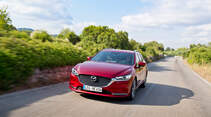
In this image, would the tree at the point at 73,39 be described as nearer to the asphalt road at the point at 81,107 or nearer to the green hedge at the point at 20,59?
the green hedge at the point at 20,59

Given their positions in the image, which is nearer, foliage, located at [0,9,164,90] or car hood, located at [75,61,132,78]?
car hood, located at [75,61,132,78]

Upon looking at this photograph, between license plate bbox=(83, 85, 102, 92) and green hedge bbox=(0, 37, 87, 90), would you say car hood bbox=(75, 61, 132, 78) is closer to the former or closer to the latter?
license plate bbox=(83, 85, 102, 92)

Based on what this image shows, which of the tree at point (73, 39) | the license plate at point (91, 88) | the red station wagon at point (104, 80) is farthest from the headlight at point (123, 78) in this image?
the tree at point (73, 39)

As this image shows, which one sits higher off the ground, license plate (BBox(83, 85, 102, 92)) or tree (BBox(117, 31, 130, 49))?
tree (BBox(117, 31, 130, 49))

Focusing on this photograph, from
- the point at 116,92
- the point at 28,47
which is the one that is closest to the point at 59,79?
the point at 28,47

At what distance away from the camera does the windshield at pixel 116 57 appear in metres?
6.90

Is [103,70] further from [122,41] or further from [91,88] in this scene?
[122,41]

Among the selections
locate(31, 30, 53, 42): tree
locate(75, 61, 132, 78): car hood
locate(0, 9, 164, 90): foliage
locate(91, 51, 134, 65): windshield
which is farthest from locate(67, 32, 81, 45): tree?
Result: locate(75, 61, 132, 78): car hood

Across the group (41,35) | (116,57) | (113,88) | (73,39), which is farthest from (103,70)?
(73,39)

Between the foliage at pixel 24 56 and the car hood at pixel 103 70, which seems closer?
the car hood at pixel 103 70

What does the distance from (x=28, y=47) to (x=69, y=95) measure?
2.31 m

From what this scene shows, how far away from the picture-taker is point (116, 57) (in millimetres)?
7117

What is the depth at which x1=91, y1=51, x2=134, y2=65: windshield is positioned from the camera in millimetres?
6897

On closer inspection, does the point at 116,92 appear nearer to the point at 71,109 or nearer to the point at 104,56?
the point at 71,109
